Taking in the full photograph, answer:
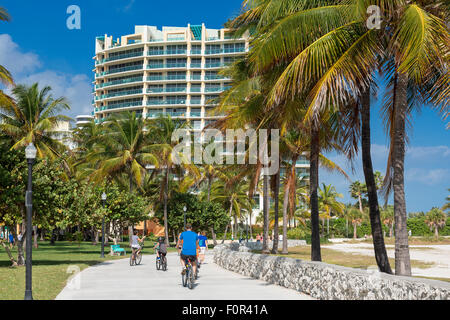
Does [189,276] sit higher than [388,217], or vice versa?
[189,276]

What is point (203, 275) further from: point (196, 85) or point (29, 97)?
point (196, 85)

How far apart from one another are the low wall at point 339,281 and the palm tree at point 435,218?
75.5m

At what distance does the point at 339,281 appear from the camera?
34.4ft

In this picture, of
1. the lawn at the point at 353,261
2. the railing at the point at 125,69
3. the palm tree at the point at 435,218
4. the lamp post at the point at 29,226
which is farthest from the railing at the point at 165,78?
the lamp post at the point at 29,226

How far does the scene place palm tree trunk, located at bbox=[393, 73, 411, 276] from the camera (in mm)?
11781

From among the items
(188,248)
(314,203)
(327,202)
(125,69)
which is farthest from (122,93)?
(188,248)

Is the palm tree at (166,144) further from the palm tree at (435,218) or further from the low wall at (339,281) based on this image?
the palm tree at (435,218)

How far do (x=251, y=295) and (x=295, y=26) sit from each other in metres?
6.50

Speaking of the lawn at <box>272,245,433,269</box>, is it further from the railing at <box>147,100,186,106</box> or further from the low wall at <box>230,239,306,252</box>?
the railing at <box>147,100,186,106</box>

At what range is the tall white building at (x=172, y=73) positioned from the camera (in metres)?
96.0

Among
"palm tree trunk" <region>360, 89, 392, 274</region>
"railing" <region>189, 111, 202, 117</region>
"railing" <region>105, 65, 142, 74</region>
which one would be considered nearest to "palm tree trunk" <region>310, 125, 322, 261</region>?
"palm tree trunk" <region>360, 89, 392, 274</region>

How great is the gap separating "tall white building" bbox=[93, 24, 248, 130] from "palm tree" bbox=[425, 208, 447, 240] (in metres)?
42.8

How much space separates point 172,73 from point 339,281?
90.5 metres

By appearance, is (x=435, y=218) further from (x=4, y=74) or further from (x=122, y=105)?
(x=4, y=74)
